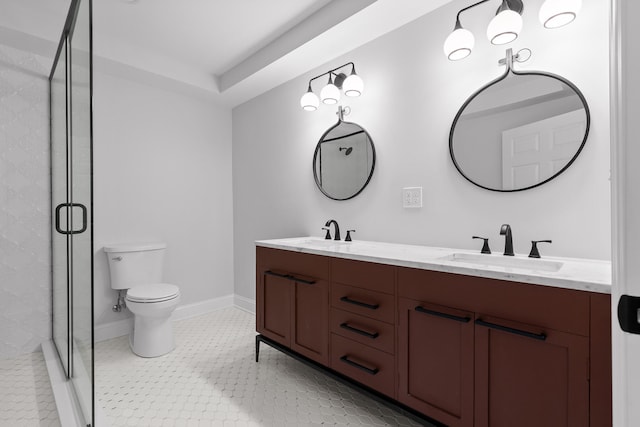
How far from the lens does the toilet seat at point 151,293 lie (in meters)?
2.23

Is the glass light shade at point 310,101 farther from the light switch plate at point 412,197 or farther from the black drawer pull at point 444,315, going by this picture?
the black drawer pull at point 444,315

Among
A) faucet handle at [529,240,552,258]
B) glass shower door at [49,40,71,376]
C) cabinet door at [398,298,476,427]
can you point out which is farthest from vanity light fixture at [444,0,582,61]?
glass shower door at [49,40,71,376]

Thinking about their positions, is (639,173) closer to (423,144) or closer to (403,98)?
(423,144)

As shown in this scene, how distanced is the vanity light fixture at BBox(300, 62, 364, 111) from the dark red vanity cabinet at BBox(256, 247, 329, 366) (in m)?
1.11

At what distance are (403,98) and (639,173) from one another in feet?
5.17

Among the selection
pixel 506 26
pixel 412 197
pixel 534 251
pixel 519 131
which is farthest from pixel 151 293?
pixel 506 26

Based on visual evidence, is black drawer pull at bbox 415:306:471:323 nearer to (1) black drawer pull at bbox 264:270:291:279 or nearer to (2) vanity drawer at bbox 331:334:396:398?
(2) vanity drawer at bbox 331:334:396:398

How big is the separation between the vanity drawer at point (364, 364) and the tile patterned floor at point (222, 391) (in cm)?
21

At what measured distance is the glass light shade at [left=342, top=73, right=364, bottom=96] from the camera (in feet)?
7.04

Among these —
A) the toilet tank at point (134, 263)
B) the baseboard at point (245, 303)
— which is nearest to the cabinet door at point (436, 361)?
the baseboard at point (245, 303)

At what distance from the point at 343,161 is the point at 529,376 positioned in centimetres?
168

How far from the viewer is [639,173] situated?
57 cm

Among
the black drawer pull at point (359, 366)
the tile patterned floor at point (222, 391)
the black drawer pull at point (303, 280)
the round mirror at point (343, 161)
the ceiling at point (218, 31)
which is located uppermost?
the ceiling at point (218, 31)

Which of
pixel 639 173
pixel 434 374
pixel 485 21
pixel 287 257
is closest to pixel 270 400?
pixel 287 257
